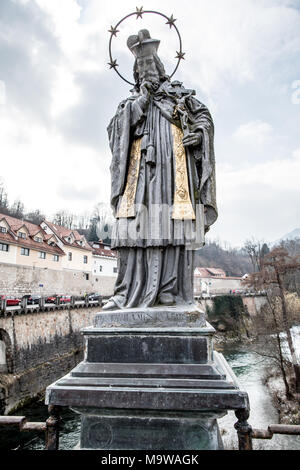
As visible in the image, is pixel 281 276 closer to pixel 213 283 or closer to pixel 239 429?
pixel 239 429

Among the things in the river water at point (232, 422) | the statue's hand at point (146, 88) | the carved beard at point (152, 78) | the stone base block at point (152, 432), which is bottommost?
the river water at point (232, 422)

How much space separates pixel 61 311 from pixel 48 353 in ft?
12.7

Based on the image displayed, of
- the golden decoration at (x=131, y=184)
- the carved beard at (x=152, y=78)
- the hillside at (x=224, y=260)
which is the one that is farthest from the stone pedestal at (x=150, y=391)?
the hillside at (x=224, y=260)

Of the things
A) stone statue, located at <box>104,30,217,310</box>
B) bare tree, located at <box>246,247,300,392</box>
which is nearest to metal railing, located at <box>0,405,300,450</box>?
stone statue, located at <box>104,30,217,310</box>

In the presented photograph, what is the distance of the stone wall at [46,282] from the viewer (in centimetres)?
2842

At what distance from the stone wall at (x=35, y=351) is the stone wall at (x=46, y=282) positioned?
8.09 meters

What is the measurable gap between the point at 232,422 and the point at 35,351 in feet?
43.6

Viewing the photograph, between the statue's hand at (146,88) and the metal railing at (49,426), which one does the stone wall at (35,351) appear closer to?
the metal railing at (49,426)

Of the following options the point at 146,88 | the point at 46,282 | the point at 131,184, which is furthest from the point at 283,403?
the point at 46,282

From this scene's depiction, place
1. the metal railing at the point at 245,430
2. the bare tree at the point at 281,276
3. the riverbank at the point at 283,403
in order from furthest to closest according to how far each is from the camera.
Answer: the bare tree at the point at 281,276 < the riverbank at the point at 283,403 < the metal railing at the point at 245,430

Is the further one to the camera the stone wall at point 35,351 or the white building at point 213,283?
the white building at point 213,283

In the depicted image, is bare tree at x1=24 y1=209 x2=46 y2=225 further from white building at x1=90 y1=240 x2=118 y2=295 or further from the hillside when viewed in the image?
the hillside
